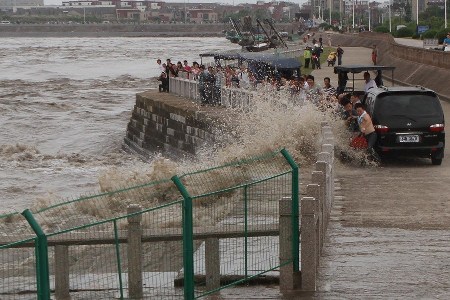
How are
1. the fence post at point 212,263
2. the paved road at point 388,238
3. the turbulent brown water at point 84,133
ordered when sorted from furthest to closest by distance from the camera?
the turbulent brown water at point 84,133, the paved road at point 388,238, the fence post at point 212,263

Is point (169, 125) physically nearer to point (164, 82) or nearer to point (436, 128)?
point (164, 82)

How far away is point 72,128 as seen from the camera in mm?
51812

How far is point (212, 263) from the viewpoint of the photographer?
1060 cm

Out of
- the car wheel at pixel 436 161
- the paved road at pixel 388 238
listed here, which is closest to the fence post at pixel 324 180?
the paved road at pixel 388 238

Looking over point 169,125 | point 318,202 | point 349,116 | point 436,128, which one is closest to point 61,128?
point 169,125

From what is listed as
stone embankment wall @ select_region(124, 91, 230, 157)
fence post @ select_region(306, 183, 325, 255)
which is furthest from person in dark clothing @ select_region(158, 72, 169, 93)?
fence post @ select_region(306, 183, 325, 255)

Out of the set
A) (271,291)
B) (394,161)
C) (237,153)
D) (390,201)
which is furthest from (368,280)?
(237,153)

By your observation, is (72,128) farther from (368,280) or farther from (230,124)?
(368,280)

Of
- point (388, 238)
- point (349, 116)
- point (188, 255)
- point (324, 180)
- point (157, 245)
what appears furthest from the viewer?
point (349, 116)

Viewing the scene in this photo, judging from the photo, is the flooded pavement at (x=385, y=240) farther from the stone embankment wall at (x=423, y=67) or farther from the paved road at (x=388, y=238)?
the stone embankment wall at (x=423, y=67)

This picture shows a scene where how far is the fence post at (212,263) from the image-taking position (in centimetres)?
1060

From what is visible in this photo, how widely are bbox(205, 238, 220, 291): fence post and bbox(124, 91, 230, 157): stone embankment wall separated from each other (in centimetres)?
1907

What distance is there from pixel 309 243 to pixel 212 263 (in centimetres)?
95

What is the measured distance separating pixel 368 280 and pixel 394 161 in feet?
35.4
